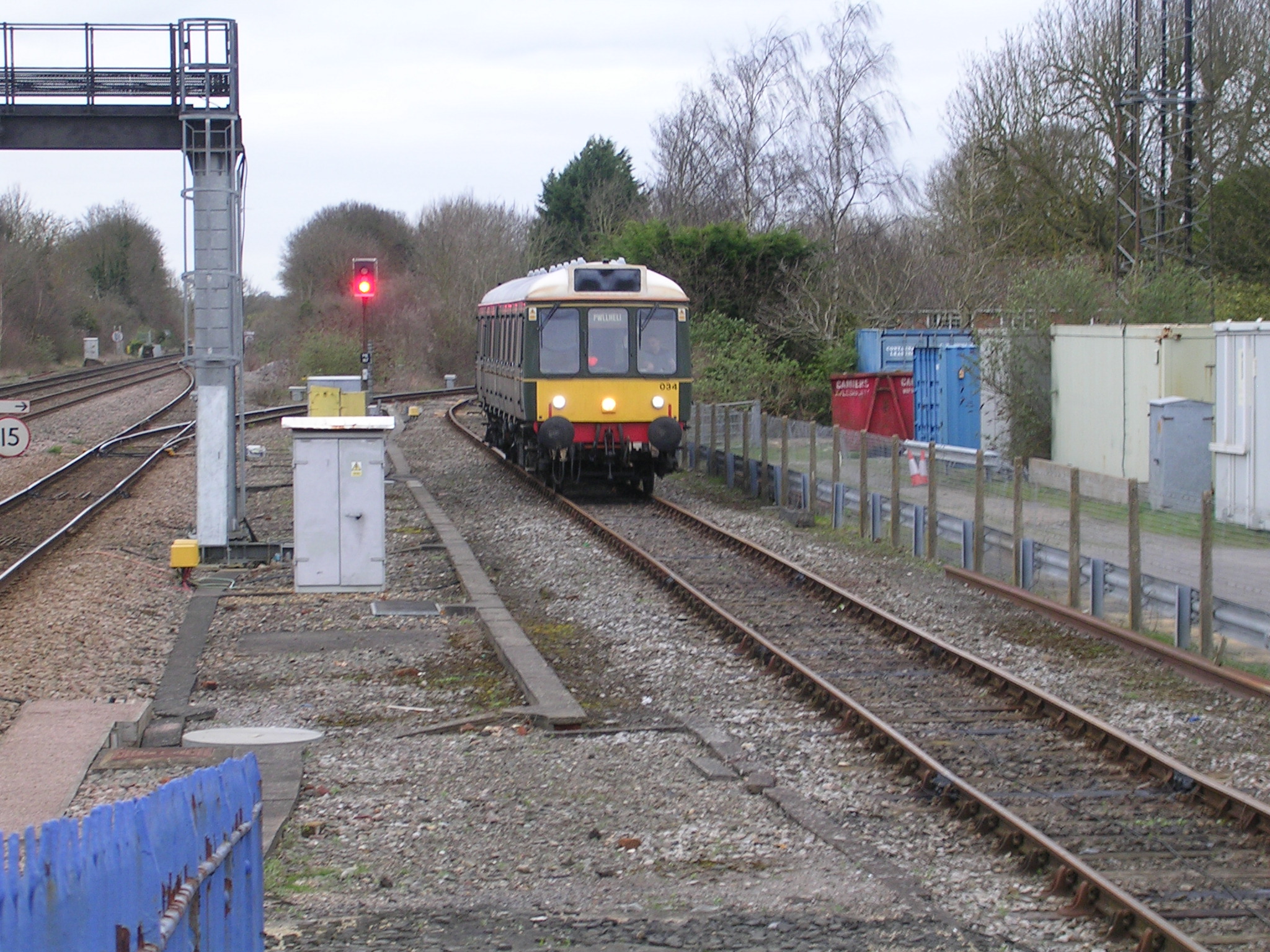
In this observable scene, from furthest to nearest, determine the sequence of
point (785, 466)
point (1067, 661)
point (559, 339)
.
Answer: point (559, 339) < point (785, 466) < point (1067, 661)

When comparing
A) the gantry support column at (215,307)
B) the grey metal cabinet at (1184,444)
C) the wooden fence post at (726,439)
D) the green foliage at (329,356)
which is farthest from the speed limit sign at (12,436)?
the green foliage at (329,356)

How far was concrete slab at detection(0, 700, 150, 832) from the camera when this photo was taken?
6.83 metres

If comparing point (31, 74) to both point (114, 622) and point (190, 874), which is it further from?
point (190, 874)

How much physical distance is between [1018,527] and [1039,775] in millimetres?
5712

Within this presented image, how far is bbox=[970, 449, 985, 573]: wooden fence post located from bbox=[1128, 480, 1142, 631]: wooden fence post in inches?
106

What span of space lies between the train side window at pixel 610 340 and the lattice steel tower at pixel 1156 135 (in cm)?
1303

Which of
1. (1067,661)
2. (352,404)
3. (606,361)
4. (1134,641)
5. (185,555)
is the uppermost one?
(606,361)

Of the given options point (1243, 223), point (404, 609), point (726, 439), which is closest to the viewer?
point (404, 609)

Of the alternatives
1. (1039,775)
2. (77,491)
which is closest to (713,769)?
(1039,775)

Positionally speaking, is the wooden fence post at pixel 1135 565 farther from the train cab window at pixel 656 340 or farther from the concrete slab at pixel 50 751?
the train cab window at pixel 656 340

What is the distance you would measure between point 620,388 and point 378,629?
339 inches

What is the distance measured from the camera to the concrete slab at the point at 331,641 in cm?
1123

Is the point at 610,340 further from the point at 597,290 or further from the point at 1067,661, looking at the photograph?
the point at 1067,661

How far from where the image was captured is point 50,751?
25.7 ft
